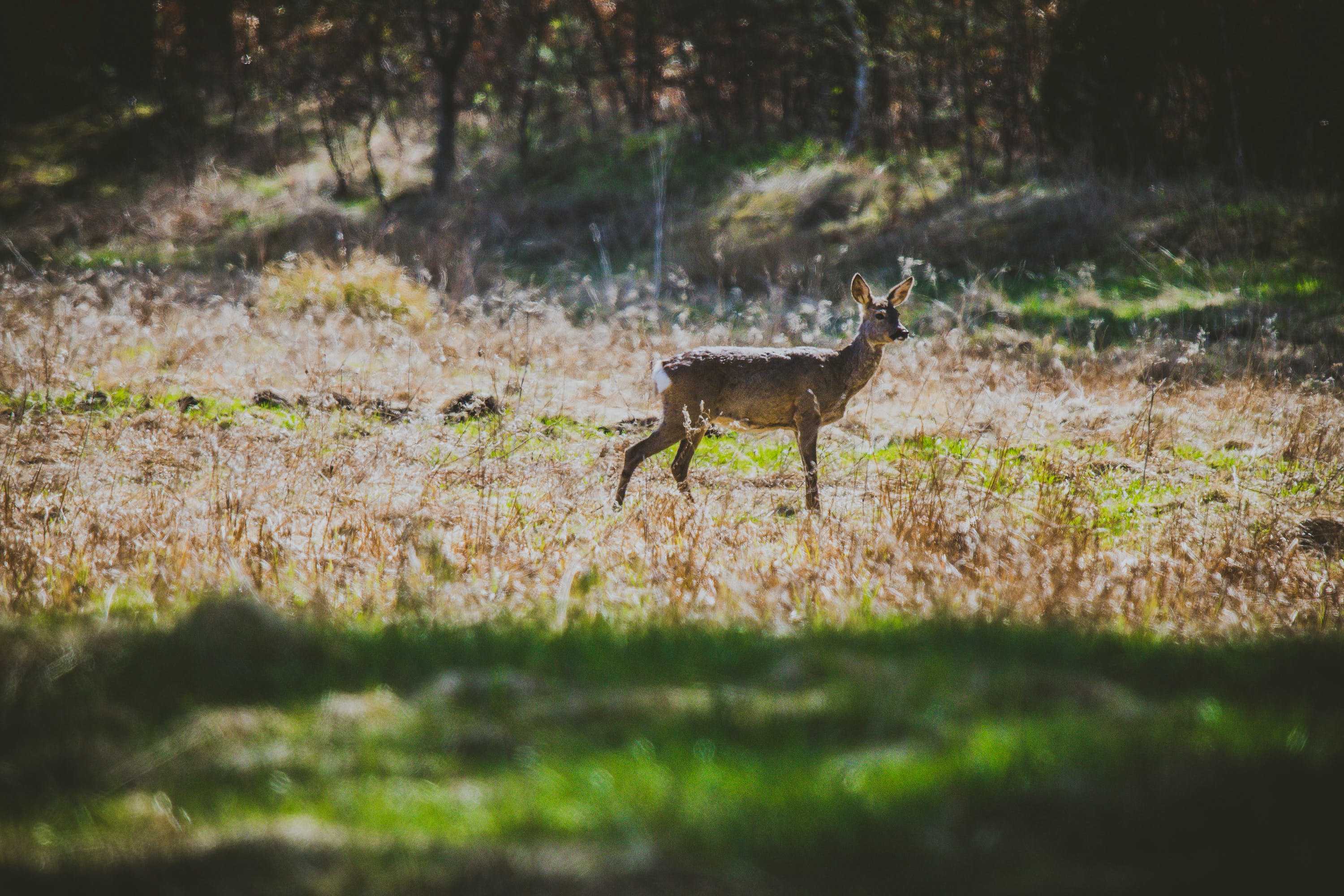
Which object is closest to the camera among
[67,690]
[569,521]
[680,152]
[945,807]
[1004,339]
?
[945,807]

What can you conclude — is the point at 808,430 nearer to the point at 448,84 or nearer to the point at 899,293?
the point at 899,293

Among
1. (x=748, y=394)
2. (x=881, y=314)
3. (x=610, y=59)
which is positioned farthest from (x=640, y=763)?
(x=610, y=59)

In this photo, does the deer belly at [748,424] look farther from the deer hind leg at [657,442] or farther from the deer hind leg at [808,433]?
the deer hind leg at [657,442]

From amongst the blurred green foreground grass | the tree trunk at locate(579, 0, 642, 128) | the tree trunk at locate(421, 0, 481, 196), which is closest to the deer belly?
the blurred green foreground grass

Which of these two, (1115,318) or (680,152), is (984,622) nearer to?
(1115,318)

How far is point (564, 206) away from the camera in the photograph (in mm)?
18672

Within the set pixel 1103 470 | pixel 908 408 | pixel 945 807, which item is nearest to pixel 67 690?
pixel 945 807

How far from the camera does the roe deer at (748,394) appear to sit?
6465 millimetres

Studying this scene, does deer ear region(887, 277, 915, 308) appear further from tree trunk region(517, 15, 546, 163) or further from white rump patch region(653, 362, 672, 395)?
tree trunk region(517, 15, 546, 163)

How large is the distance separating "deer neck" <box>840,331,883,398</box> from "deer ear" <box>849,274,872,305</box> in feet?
1.03

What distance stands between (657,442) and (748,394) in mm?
645

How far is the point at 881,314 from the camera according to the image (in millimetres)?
7062

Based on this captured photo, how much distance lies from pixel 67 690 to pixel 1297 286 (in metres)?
12.9

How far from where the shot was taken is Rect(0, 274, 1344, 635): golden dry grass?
4.41 m
